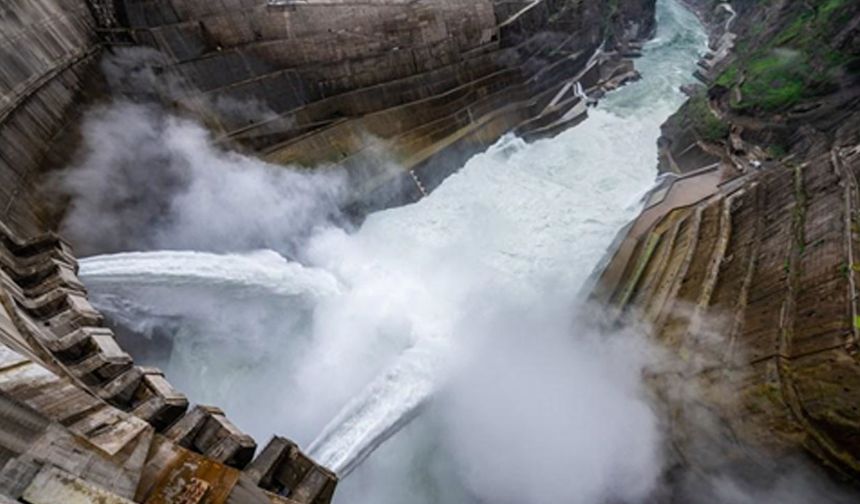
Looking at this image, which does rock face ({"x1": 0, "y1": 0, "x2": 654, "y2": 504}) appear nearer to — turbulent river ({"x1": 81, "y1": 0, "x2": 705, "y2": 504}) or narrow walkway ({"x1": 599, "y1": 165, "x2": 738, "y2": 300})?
turbulent river ({"x1": 81, "y1": 0, "x2": 705, "y2": 504})

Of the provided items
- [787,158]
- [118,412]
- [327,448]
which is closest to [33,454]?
[118,412]

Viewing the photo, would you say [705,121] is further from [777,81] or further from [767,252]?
[767,252]

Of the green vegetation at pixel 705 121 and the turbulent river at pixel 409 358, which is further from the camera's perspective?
the green vegetation at pixel 705 121

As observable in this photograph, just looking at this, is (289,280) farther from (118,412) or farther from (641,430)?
(641,430)

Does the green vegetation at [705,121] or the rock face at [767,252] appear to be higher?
the green vegetation at [705,121]

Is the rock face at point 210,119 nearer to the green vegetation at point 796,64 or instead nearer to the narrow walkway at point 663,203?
the narrow walkway at point 663,203

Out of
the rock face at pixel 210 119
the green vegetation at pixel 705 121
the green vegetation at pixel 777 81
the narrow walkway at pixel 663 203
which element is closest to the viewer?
the rock face at pixel 210 119

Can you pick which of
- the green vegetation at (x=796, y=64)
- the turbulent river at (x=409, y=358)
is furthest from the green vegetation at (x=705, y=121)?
the turbulent river at (x=409, y=358)

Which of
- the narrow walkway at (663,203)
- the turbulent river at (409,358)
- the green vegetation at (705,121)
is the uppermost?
the green vegetation at (705,121)
